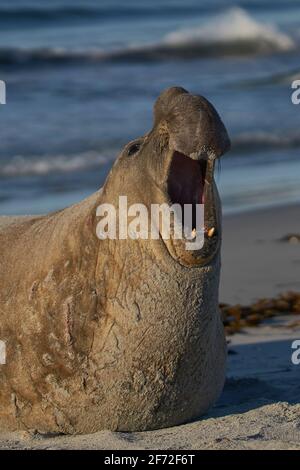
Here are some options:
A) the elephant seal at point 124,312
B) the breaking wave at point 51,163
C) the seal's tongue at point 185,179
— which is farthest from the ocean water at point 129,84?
the seal's tongue at point 185,179

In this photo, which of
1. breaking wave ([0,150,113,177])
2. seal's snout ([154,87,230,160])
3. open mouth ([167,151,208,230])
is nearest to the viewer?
seal's snout ([154,87,230,160])

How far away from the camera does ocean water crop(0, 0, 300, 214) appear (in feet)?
37.4

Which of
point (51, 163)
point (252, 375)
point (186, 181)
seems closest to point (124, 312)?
point (186, 181)

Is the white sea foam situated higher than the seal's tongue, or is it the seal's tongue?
the white sea foam

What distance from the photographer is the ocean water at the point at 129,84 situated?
11391mm

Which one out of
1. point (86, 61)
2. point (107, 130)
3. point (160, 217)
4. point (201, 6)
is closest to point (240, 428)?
point (160, 217)

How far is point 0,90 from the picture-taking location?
50.5 ft

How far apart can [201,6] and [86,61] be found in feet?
29.9

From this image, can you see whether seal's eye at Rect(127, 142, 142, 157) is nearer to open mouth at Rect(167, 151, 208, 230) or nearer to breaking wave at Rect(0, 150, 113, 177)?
open mouth at Rect(167, 151, 208, 230)

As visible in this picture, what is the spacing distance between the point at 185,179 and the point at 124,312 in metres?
0.57

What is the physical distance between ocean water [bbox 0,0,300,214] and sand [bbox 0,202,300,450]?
73 cm

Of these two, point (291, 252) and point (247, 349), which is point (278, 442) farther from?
point (291, 252)

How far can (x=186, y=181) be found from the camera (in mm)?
4629

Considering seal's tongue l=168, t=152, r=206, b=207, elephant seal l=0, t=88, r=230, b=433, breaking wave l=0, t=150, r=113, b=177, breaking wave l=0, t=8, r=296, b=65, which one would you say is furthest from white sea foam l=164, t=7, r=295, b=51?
seal's tongue l=168, t=152, r=206, b=207
